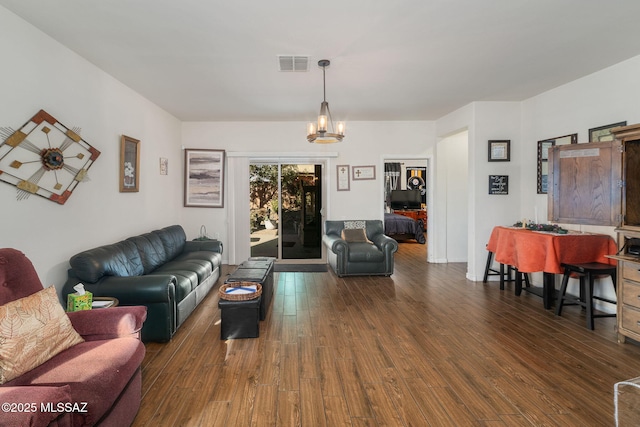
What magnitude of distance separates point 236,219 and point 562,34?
17.9 feet

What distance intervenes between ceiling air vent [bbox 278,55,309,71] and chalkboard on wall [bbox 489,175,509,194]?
11.1ft

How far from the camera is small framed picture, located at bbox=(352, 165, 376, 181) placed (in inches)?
256

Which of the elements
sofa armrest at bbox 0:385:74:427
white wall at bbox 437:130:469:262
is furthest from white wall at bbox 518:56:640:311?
sofa armrest at bbox 0:385:74:427

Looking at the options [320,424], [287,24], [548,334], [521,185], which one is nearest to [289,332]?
[320,424]

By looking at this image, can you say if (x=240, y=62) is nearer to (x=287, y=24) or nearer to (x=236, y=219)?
(x=287, y=24)

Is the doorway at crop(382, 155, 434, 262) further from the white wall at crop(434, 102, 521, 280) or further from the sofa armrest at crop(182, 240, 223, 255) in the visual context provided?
the sofa armrest at crop(182, 240, 223, 255)

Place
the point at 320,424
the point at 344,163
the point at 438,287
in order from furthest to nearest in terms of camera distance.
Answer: the point at 344,163 → the point at 438,287 → the point at 320,424

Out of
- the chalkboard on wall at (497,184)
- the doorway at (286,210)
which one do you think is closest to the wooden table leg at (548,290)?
the chalkboard on wall at (497,184)

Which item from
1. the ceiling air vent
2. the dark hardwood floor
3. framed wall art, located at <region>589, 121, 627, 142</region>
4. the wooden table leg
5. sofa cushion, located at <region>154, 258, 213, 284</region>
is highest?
the ceiling air vent

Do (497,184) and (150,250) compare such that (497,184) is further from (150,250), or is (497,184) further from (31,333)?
(31,333)

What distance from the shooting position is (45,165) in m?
2.88

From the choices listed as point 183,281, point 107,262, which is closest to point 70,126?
point 107,262

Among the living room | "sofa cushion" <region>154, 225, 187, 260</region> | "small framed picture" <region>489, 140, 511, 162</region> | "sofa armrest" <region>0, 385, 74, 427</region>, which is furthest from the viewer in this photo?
"small framed picture" <region>489, 140, 511, 162</region>

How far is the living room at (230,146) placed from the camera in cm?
278
